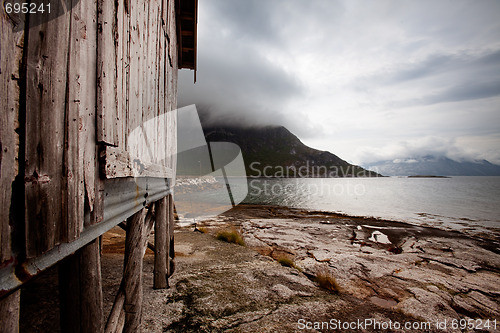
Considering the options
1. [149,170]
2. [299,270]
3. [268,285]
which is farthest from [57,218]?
[299,270]

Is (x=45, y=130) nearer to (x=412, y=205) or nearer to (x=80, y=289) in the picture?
(x=80, y=289)

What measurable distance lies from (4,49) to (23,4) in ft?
0.66

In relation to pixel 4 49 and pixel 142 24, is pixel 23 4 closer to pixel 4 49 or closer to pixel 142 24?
pixel 4 49

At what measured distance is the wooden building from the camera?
2.54 ft

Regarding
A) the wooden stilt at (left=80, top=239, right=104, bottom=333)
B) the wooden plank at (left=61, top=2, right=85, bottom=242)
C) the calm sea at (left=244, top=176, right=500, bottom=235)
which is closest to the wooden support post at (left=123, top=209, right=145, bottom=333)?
the wooden stilt at (left=80, top=239, right=104, bottom=333)

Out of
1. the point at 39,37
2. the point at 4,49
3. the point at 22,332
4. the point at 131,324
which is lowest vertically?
the point at 22,332

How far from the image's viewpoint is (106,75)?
1520 millimetres

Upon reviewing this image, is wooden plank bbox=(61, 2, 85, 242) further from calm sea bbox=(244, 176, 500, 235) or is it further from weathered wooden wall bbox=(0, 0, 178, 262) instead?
calm sea bbox=(244, 176, 500, 235)

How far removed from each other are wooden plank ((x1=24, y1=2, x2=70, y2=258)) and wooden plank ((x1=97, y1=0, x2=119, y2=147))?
15.2 inches

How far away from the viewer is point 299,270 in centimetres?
686

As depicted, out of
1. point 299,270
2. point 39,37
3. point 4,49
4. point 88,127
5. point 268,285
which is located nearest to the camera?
point 4,49

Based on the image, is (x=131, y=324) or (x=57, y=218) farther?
(x=131, y=324)

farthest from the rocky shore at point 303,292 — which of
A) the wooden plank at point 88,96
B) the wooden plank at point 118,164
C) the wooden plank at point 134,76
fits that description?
the wooden plank at point 88,96

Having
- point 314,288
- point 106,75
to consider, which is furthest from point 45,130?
point 314,288
